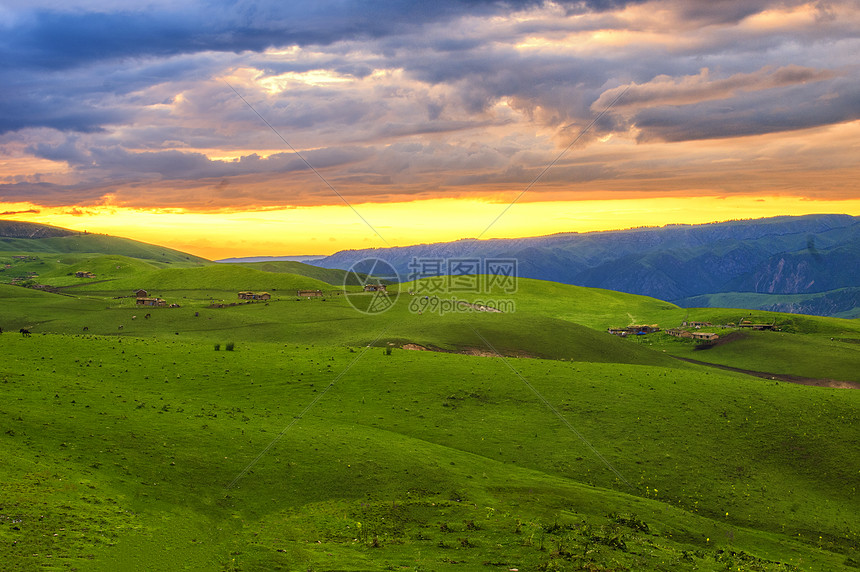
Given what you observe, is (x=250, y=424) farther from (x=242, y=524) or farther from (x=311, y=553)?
(x=311, y=553)

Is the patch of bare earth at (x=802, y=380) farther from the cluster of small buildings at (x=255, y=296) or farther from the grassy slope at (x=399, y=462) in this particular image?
the cluster of small buildings at (x=255, y=296)

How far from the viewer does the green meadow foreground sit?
23.4 metres

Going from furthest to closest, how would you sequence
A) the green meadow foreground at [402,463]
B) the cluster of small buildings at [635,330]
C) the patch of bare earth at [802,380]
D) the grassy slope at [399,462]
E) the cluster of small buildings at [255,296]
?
the cluster of small buildings at [255,296] → the cluster of small buildings at [635,330] → the patch of bare earth at [802,380] → the grassy slope at [399,462] → the green meadow foreground at [402,463]

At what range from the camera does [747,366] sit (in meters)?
113

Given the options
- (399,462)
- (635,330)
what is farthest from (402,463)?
(635,330)

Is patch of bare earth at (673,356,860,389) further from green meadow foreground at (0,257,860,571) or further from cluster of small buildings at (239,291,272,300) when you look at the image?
cluster of small buildings at (239,291,272,300)

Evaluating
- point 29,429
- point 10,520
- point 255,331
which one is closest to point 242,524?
point 10,520

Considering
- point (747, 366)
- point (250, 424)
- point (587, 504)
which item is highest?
point (250, 424)

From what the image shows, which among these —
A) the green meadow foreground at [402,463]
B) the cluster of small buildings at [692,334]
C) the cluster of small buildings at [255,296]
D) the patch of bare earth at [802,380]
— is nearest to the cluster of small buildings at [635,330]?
the cluster of small buildings at [692,334]

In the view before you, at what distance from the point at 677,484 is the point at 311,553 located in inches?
1110

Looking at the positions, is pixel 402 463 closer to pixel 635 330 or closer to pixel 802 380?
pixel 802 380

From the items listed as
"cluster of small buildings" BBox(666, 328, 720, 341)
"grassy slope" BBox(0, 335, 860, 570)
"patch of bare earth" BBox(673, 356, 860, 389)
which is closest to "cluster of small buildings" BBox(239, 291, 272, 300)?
"grassy slope" BBox(0, 335, 860, 570)

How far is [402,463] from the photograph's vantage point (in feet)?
115

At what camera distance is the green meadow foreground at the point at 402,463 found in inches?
920
